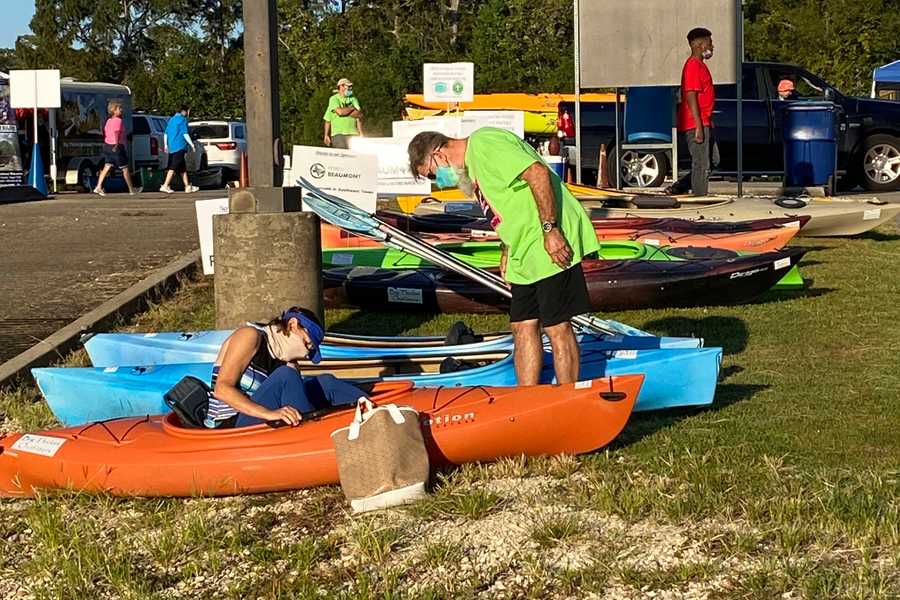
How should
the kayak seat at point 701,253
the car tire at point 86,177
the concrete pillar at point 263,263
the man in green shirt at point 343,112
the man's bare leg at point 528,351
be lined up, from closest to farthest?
the man's bare leg at point 528,351 < the concrete pillar at point 263,263 < the kayak seat at point 701,253 < the man in green shirt at point 343,112 < the car tire at point 86,177

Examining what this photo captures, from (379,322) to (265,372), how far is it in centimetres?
421

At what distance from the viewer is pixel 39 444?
18.8 ft

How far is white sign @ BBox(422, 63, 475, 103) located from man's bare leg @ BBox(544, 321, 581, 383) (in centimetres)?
1473

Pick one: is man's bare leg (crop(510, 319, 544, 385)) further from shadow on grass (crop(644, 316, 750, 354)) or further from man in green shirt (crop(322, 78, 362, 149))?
man in green shirt (crop(322, 78, 362, 149))

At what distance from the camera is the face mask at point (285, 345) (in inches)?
236

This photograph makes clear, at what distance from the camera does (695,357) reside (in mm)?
6707

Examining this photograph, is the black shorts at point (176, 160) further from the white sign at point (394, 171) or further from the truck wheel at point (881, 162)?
the truck wheel at point (881, 162)

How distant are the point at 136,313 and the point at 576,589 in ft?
21.9

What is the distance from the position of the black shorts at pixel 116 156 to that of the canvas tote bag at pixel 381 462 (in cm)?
2215

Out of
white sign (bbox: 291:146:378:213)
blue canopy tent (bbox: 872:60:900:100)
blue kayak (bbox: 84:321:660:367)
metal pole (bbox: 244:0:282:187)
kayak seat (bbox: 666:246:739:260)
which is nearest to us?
blue kayak (bbox: 84:321:660:367)

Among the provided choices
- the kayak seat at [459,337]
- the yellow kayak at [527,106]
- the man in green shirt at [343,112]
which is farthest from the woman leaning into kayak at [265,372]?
the yellow kayak at [527,106]

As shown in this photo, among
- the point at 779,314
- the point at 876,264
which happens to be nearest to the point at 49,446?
the point at 779,314

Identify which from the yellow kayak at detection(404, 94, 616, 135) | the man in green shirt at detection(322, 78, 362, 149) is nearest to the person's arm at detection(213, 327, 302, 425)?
the man in green shirt at detection(322, 78, 362, 149)

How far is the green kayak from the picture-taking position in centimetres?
1092
